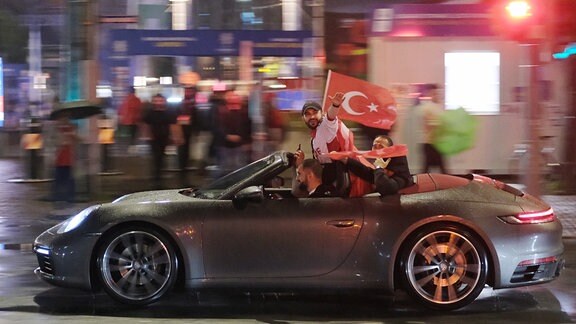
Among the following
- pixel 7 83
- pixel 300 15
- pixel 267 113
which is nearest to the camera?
pixel 267 113

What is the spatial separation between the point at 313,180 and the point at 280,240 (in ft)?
2.04

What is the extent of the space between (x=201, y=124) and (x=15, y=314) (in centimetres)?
826

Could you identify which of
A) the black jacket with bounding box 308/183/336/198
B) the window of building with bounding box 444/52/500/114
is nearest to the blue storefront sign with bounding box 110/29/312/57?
the window of building with bounding box 444/52/500/114

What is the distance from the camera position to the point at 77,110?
12414 millimetres

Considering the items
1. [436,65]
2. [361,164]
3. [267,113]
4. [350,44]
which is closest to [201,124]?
[267,113]

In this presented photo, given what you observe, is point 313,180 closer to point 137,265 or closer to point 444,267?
point 444,267

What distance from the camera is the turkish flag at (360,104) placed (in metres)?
7.60

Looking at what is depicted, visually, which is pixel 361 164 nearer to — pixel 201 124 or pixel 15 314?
pixel 15 314

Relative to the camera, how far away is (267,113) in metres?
14.2

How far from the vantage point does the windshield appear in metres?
6.86

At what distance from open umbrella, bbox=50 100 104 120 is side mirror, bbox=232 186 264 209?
6.39 meters

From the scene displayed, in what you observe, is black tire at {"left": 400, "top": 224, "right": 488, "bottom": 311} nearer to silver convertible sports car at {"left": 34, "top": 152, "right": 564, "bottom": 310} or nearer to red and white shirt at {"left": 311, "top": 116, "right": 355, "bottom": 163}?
silver convertible sports car at {"left": 34, "top": 152, "right": 564, "bottom": 310}

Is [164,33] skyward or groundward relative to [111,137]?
skyward

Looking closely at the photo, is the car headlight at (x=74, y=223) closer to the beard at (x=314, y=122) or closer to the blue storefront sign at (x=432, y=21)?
the beard at (x=314, y=122)
